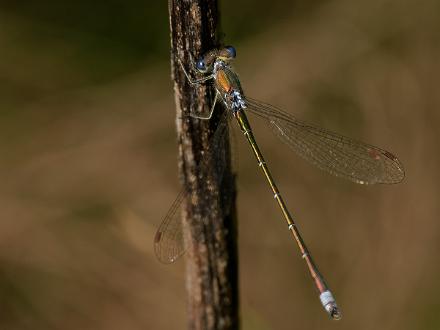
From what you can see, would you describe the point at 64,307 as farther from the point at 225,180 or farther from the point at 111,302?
the point at 225,180

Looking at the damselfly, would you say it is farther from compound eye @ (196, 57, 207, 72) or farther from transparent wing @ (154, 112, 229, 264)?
compound eye @ (196, 57, 207, 72)

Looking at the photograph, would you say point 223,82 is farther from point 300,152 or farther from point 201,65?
point 300,152

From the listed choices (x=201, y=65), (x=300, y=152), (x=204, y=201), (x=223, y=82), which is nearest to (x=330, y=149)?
(x=300, y=152)

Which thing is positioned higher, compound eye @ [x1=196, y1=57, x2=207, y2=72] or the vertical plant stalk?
compound eye @ [x1=196, y1=57, x2=207, y2=72]

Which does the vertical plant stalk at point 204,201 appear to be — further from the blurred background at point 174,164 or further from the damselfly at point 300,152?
the blurred background at point 174,164

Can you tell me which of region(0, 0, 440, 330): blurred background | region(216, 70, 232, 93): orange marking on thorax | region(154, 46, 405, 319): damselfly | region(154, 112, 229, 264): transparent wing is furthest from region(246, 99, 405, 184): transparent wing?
region(0, 0, 440, 330): blurred background

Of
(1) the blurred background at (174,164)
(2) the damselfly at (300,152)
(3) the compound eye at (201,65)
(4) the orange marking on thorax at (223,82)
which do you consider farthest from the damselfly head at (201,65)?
(1) the blurred background at (174,164)
